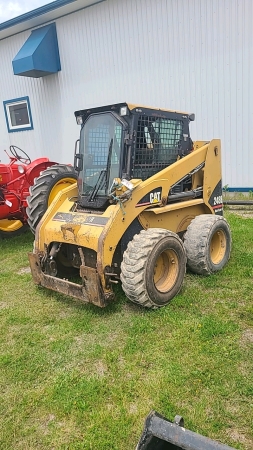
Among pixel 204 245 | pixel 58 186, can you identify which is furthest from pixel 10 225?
pixel 204 245

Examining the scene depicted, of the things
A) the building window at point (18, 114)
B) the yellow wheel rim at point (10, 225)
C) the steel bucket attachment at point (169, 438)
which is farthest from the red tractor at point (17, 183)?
the building window at point (18, 114)

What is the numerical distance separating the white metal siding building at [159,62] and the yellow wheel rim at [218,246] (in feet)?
12.9

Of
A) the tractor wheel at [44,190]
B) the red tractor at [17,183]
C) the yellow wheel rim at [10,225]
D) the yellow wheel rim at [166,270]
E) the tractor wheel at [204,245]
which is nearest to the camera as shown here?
the yellow wheel rim at [166,270]

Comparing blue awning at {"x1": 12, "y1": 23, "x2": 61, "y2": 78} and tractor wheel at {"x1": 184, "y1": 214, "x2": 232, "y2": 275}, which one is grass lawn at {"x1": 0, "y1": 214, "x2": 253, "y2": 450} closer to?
tractor wheel at {"x1": 184, "y1": 214, "x2": 232, "y2": 275}

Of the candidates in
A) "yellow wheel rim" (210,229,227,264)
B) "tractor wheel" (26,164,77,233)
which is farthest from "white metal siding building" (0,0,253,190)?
"tractor wheel" (26,164,77,233)

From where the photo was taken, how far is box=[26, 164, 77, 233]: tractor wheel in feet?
17.8

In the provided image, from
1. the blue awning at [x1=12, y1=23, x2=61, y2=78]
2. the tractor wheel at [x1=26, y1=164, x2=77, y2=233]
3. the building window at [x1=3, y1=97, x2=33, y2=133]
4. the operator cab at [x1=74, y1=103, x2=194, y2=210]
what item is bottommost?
the tractor wheel at [x1=26, y1=164, x2=77, y2=233]

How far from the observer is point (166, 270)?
13.8ft

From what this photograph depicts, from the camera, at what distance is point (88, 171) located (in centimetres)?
447

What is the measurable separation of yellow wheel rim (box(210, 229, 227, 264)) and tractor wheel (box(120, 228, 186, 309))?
923 millimetres

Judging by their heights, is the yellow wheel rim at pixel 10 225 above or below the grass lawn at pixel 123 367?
above

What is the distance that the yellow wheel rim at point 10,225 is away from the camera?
723 centimetres

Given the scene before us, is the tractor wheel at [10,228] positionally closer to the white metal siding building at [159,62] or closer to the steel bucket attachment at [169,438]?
the white metal siding building at [159,62]

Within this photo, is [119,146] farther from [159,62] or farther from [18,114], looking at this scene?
[18,114]
